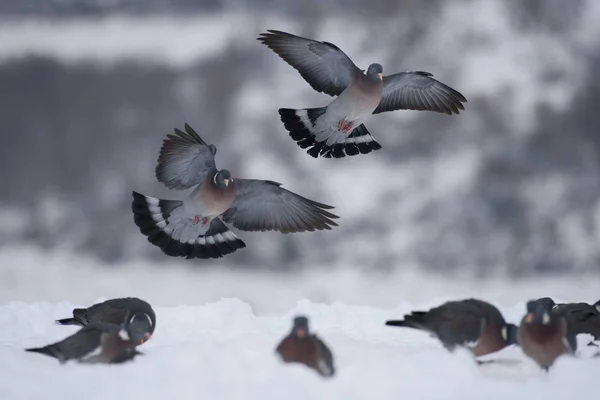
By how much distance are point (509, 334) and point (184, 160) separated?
8.69 feet

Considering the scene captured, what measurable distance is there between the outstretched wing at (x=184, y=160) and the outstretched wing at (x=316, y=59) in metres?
0.96

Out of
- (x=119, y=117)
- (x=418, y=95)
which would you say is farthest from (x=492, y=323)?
(x=119, y=117)

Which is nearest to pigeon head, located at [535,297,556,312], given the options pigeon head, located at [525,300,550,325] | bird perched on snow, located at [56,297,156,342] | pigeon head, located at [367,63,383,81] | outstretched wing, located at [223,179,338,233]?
pigeon head, located at [525,300,550,325]

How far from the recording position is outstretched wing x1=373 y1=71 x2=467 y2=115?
7.20 metres

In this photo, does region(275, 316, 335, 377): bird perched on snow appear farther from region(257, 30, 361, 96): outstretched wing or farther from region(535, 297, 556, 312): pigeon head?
region(257, 30, 361, 96): outstretched wing

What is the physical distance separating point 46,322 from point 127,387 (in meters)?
2.37

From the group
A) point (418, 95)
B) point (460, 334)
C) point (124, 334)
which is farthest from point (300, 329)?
point (418, 95)

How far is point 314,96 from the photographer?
12609 mm

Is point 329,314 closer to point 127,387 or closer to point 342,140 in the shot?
point 342,140

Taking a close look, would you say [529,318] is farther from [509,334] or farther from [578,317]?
[578,317]

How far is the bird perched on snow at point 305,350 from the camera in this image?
15.3 feet

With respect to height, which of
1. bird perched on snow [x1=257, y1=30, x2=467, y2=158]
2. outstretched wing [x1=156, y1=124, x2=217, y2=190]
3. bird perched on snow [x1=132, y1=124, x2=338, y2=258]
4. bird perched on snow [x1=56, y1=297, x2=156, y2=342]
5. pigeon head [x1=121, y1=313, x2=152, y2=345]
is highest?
bird perched on snow [x1=257, y1=30, x2=467, y2=158]

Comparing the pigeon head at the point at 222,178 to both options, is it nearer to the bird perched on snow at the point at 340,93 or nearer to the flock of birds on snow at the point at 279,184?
the flock of birds on snow at the point at 279,184

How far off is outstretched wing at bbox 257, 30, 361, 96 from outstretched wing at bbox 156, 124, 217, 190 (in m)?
0.96
